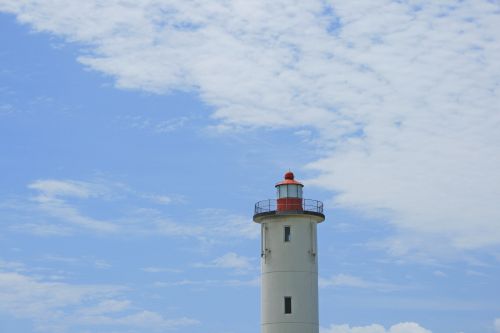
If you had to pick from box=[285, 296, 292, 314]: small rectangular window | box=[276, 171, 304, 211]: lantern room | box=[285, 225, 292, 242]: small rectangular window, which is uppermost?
box=[276, 171, 304, 211]: lantern room

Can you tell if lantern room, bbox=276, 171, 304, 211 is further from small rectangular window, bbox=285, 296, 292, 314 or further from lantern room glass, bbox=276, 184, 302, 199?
small rectangular window, bbox=285, 296, 292, 314

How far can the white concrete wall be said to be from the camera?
50812 millimetres

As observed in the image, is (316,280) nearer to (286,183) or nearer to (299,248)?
(299,248)

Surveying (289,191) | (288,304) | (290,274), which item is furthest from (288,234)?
(288,304)

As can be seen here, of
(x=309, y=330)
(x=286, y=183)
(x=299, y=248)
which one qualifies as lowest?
(x=309, y=330)

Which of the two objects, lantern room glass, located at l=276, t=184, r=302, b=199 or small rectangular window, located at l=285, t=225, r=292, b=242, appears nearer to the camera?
small rectangular window, located at l=285, t=225, r=292, b=242

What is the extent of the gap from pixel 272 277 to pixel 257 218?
3378mm

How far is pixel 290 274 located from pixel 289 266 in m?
0.43

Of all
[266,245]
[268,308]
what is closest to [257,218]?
[266,245]

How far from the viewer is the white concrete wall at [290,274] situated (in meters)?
50.8

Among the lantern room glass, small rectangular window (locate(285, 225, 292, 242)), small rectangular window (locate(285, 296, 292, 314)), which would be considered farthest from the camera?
the lantern room glass

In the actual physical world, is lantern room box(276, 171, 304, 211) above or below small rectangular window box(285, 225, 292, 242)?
above

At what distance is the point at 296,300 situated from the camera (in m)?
50.9

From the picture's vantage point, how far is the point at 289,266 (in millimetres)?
51250
